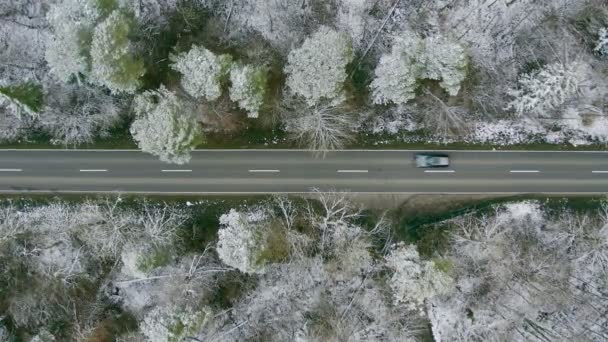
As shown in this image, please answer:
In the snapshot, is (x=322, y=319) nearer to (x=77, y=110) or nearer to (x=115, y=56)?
(x=115, y=56)

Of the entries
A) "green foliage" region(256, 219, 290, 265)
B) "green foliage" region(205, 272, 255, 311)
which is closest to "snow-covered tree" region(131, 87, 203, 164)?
"green foliage" region(256, 219, 290, 265)

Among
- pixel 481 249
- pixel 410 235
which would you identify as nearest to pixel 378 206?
pixel 410 235

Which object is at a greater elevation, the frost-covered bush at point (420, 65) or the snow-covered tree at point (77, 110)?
the frost-covered bush at point (420, 65)

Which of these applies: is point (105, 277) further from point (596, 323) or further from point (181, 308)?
point (596, 323)

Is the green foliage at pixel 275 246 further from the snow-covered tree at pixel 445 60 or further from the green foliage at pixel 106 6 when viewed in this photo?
the green foliage at pixel 106 6

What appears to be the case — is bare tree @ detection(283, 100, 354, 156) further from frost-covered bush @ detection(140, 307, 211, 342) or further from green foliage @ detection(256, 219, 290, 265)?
frost-covered bush @ detection(140, 307, 211, 342)

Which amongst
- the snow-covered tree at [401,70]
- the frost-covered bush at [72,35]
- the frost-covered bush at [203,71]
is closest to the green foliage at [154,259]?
the frost-covered bush at [203,71]

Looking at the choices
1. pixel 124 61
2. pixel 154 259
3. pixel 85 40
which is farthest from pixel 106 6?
pixel 154 259
